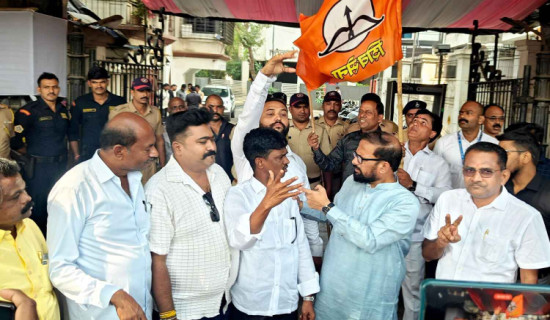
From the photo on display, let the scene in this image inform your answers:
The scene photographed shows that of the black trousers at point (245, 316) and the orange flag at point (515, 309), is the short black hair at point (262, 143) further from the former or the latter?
the orange flag at point (515, 309)

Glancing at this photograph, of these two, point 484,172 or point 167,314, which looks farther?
point 484,172

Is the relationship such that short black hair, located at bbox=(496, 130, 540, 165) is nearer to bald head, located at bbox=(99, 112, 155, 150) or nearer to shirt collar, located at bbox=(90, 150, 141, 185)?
bald head, located at bbox=(99, 112, 155, 150)

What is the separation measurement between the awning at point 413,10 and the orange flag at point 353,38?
3198 millimetres

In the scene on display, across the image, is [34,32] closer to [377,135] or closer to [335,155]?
[335,155]

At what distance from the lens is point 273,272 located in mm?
2957

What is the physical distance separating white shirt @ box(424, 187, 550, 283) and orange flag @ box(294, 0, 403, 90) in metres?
1.87

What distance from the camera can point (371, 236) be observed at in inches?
111

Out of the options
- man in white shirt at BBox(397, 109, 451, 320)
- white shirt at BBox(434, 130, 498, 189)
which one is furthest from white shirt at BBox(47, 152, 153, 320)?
white shirt at BBox(434, 130, 498, 189)

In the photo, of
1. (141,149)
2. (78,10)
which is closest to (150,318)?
(141,149)

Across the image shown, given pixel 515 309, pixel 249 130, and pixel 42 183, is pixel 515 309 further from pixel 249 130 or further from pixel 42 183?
pixel 42 183

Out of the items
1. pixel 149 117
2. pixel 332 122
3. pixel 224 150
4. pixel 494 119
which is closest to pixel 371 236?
pixel 224 150

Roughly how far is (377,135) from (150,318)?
5.25 feet

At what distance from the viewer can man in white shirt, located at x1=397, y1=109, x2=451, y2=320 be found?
14.0 feet

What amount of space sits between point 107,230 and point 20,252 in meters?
0.38
